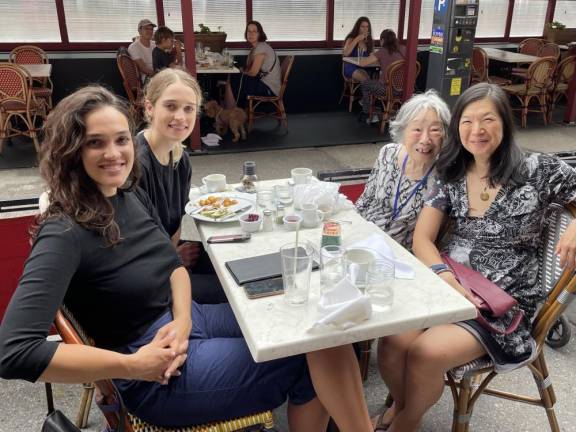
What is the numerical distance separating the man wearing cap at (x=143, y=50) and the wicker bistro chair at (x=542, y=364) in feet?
17.0

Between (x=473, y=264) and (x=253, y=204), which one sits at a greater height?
(x=253, y=204)

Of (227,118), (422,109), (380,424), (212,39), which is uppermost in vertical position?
(212,39)

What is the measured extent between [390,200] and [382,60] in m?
4.75

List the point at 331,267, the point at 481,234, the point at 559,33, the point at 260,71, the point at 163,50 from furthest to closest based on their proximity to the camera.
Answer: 1. the point at 559,33
2. the point at 260,71
3. the point at 163,50
4. the point at 481,234
5. the point at 331,267

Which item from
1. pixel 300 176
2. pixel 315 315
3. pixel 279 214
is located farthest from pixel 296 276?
pixel 300 176

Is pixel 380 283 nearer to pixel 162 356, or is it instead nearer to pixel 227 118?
pixel 162 356

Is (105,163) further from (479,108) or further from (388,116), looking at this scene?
(388,116)

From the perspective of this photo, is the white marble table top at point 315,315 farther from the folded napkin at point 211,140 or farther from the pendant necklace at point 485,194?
the folded napkin at point 211,140

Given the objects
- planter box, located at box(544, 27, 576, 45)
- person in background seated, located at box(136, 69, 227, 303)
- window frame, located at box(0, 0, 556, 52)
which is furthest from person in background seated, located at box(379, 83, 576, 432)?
planter box, located at box(544, 27, 576, 45)

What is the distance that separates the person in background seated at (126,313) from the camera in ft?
3.77

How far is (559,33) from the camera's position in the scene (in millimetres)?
8242

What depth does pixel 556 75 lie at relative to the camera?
21.7 ft

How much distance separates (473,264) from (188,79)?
1.34 meters

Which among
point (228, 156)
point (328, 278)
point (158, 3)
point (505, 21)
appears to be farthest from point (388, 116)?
point (328, 278)
